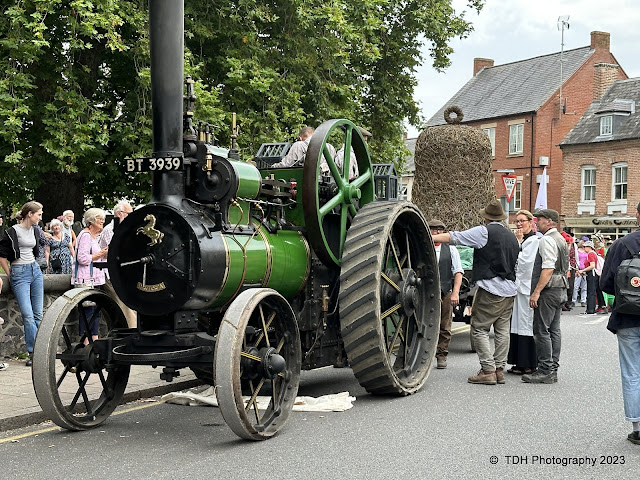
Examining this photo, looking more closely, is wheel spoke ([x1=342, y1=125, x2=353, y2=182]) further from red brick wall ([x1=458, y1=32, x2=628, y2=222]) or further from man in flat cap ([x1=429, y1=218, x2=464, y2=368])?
red brick wall ([x1=458, y1=32, x2=628, y2=222])

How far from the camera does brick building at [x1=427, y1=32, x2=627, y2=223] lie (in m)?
43.0

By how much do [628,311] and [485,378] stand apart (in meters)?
2.97

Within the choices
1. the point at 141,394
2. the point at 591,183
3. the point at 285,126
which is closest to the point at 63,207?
the point at 285,126

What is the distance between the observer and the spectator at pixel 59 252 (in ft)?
36.8

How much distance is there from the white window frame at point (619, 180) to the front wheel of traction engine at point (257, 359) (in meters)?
34.6

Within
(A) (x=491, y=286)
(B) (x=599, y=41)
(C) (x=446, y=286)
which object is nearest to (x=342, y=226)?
(A) (x=491, y=286)

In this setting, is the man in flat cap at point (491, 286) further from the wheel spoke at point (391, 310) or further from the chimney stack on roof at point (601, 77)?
the chimney stack on roof at point (601, 77)

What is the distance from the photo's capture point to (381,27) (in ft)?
66.6

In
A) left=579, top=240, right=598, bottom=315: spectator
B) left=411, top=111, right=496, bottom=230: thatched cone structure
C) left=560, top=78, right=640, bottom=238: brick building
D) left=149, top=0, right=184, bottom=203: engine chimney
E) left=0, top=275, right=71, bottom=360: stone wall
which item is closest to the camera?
left=149, top=0, right=184, bottom=203: engine chimney

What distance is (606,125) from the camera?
3947 cm

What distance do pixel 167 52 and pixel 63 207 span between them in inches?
472

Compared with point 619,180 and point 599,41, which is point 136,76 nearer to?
point 619,180

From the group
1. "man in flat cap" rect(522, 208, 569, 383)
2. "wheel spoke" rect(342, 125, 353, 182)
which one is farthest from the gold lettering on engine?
"man in flat cap" rect(522, 208, 569, 383)

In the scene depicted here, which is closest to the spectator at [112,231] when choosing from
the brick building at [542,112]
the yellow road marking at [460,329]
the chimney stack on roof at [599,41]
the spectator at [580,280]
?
the yellow road marking at [460,329]
